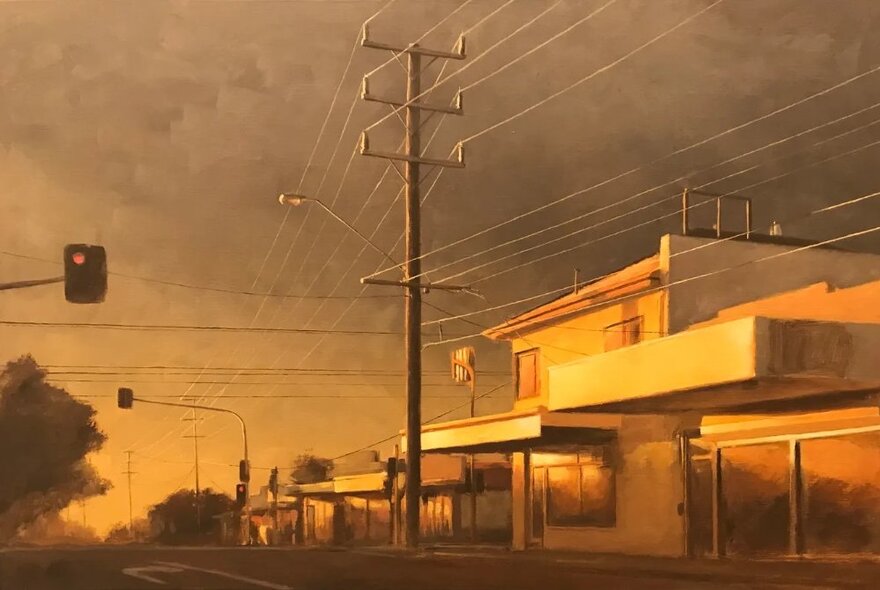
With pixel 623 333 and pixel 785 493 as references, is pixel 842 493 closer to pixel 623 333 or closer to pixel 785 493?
pixel 785 493

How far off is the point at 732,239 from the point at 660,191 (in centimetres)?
668

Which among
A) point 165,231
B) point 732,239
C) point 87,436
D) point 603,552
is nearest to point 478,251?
point 165,231

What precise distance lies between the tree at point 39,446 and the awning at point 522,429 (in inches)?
375

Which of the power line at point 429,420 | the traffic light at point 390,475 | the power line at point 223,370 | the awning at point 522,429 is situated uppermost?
the power line at point 223,370

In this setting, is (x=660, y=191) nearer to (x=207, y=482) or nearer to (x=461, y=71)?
(x=461, y=71)

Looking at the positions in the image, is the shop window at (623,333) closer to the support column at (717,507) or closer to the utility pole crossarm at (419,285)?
the support column at (717,507)

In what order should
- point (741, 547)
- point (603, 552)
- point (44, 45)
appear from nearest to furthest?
point (44, 45), point (741, 547), point (603, 552)

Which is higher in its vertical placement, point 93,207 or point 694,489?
point 93,207

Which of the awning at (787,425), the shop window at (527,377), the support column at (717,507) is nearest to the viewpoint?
the awning at (787,425)

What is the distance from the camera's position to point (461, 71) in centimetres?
1144

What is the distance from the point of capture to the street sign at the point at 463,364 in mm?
13062

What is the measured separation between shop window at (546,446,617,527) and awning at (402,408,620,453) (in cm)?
43

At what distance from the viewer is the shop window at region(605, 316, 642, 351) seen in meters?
19.9

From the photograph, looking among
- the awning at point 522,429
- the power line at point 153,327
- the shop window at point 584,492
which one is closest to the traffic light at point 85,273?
the power line at point 153,327
